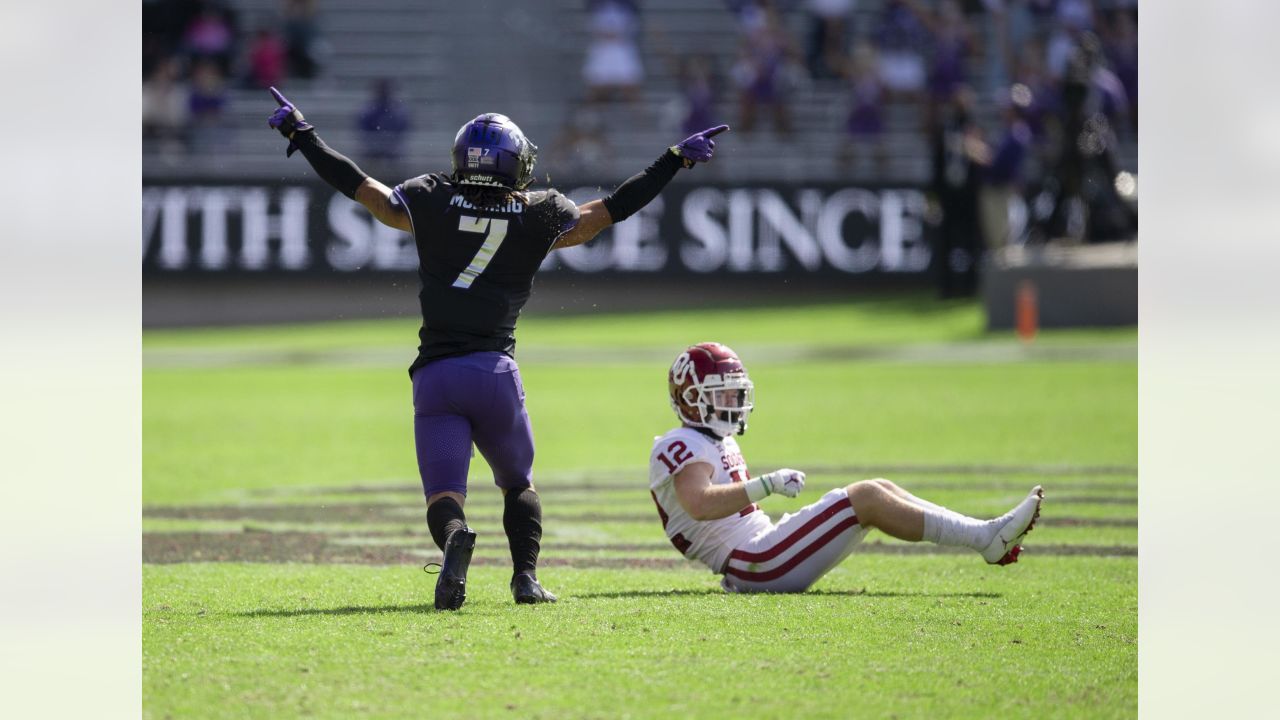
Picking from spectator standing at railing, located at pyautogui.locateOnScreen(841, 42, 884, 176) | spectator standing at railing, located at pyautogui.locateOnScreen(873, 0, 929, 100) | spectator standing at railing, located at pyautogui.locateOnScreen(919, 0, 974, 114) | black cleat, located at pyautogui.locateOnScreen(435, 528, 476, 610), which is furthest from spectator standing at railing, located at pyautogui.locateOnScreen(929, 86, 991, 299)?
black cleat, located at pyautogui.locateOnScreen(435, 528, 476, 610)

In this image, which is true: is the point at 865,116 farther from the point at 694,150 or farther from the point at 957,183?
the point at 694,150

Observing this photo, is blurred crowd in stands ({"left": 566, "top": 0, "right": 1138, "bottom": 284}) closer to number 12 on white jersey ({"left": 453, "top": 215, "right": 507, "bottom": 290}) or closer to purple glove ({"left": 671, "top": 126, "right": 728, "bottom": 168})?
purple glove ({"left": 671, "top": 126, "right": 728, "bottom": 168})

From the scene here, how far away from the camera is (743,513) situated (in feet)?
24.2

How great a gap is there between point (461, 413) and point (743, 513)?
1323 mm

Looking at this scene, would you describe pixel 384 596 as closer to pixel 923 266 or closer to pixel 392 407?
pixel 392 407

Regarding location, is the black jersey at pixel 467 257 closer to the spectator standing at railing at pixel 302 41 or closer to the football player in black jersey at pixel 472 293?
the football player in black jersey at pixel 472 293

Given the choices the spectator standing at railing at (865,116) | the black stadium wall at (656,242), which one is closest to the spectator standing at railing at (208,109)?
the black stadium wall at (656,242)

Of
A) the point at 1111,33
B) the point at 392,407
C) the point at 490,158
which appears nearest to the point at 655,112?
the point at 1111,33

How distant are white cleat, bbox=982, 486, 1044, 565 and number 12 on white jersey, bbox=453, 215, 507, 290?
239 centimetres

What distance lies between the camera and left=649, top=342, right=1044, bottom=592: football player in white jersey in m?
7.03

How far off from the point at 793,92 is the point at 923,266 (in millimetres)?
5334

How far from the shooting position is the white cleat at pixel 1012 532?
7.04m

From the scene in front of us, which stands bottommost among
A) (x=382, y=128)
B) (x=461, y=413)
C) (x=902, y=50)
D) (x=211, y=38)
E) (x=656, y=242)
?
(x=461, y=413)

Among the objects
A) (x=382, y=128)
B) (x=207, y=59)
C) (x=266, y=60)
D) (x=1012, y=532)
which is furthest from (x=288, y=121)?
(x=266, y=60)
